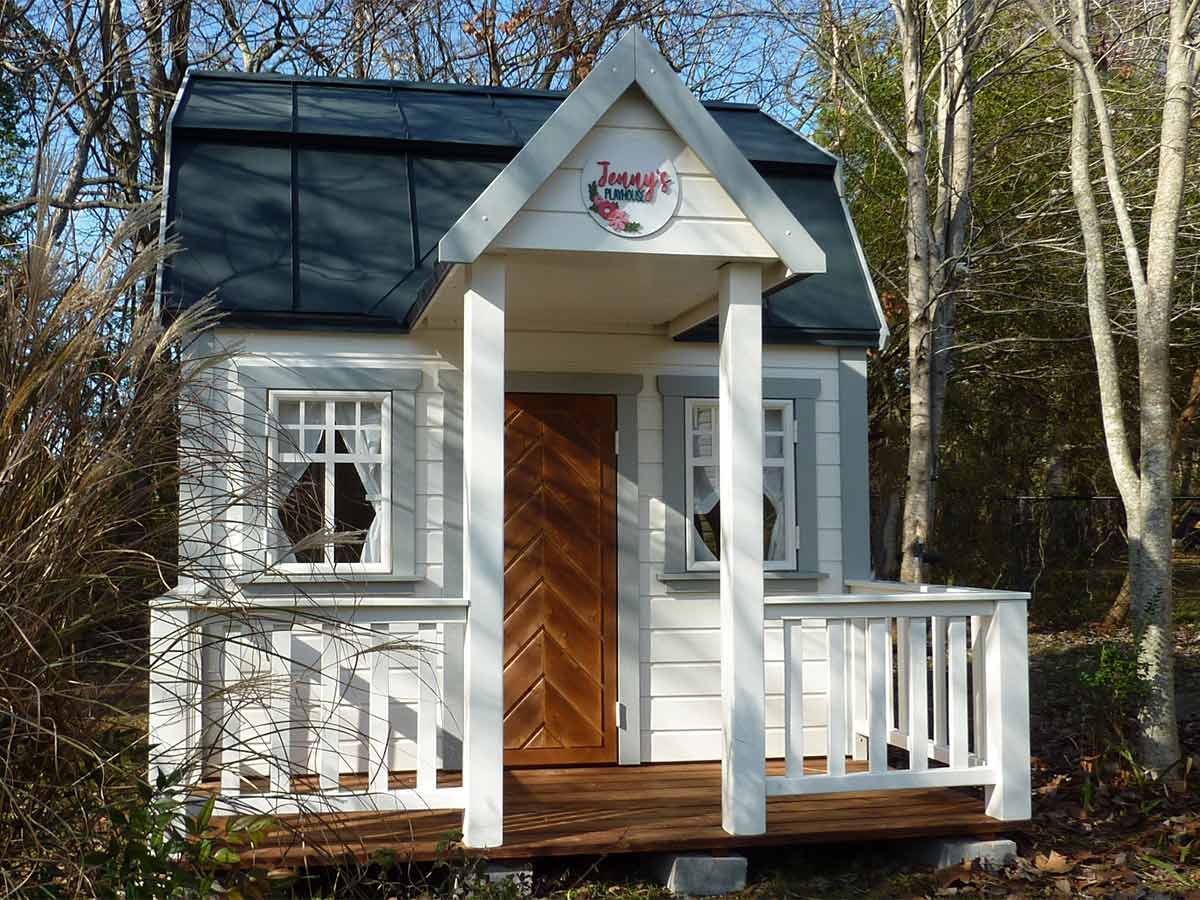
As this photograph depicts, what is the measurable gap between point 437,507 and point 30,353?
4007 mm

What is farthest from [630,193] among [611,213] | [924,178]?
[924,178]

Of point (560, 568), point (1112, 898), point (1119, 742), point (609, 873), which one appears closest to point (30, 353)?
point (609, 873)

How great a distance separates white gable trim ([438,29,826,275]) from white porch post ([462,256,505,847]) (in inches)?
11.7

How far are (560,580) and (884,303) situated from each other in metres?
10.2

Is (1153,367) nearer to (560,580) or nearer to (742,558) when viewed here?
(742,558)

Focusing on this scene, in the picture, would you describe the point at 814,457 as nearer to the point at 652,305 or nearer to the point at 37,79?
the point at 652,305

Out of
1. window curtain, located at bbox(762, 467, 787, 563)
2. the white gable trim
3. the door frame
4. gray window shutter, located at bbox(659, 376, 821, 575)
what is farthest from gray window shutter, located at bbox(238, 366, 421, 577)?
window curtain, located at bbox(762, 467, 787, 563)

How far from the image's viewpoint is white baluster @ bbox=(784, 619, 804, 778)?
6.27m

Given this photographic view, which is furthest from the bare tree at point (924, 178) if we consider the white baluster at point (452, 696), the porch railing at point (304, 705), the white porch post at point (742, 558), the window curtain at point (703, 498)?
the porch railing at point (304, 705)

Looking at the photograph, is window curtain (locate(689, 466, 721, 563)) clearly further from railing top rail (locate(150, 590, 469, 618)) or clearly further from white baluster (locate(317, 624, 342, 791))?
white baluster (locate(317, 624, 342, 791))

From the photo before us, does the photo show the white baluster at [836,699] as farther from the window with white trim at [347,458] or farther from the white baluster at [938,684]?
the window with white trim at [347,458]

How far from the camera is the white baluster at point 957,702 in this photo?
6.46 m

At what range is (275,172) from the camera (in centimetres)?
799

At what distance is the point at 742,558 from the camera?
6.06 m
